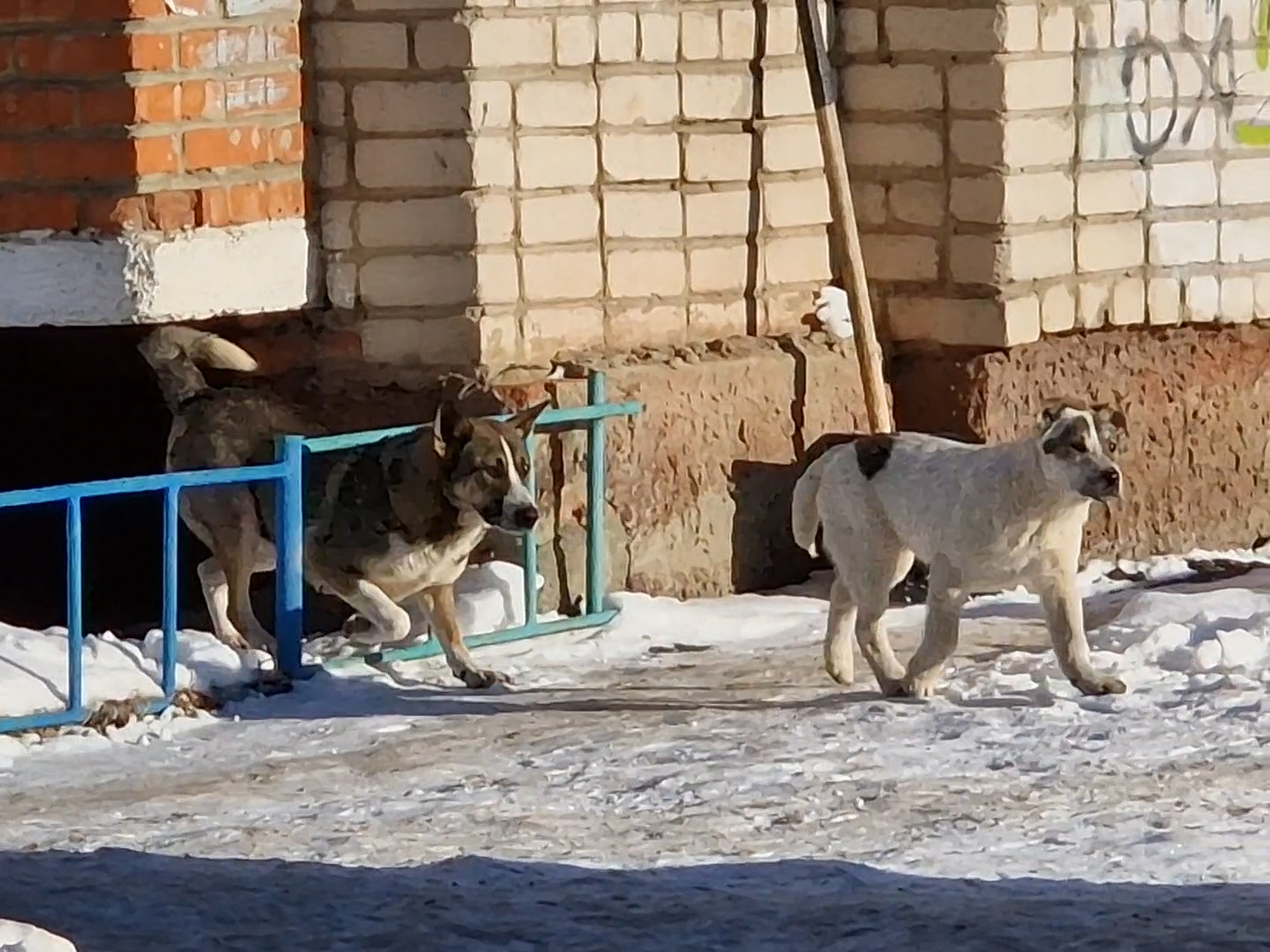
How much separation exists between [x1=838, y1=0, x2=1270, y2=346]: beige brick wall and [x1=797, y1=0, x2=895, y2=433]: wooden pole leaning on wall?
0.63 ft

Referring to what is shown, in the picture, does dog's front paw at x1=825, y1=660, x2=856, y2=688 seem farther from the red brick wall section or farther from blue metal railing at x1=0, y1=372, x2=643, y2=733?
the red brick wall section

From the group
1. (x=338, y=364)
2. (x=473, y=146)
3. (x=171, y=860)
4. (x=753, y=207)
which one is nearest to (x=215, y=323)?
(x=338, y=364)

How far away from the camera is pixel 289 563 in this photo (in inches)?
308

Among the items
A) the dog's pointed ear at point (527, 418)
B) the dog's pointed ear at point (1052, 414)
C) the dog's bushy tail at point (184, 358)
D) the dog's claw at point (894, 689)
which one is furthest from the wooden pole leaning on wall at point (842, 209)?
the dog's bushy tail at point (184, 358)

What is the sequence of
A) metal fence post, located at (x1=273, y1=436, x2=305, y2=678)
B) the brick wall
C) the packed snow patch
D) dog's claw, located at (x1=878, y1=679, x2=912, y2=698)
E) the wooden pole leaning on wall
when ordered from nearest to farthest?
1. the packed snow patch
2. dog's claw, located at (x1=878, y1=679, x2=912, y2=698)
3. metal fence post, located at (x1=273, y1=436, x2=305, y2=678)
4. the brick wall
5. the wooden pole leaning on wall

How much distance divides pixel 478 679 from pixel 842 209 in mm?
2230

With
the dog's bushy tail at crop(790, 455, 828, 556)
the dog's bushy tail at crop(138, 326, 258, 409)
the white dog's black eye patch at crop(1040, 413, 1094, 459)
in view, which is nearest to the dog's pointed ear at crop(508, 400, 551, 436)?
the dog's bushy tail at crop(790, 455, 828, 556)

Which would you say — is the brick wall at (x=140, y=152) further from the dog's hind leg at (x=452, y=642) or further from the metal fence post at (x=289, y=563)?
the dog's hind leg at (x=452, y=642)

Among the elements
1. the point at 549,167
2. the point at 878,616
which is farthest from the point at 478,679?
the point at 549,167

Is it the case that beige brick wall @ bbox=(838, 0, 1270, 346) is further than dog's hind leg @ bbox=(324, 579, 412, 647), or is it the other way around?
beige brick wall @ bbox=(838, 0, 1270, 346)

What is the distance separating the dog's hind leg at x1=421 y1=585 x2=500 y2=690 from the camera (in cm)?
795

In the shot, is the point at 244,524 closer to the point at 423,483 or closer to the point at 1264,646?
the point at 423,483

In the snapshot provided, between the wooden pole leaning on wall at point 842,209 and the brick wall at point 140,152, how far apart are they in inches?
68.3

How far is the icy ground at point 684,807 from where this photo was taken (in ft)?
18.3
